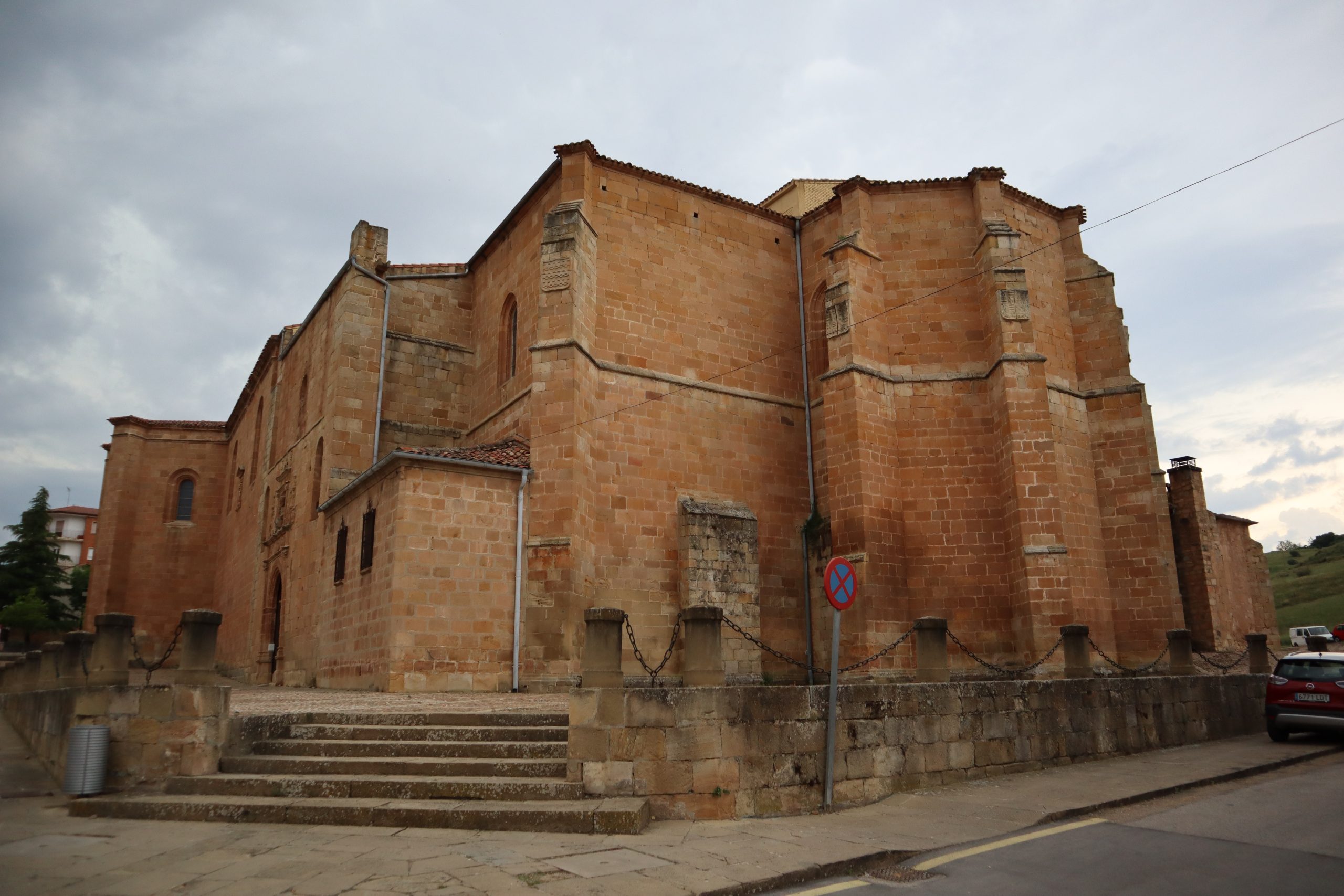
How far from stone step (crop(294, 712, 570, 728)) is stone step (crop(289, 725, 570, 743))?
52 millimetres

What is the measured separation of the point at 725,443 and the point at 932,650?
363 inches

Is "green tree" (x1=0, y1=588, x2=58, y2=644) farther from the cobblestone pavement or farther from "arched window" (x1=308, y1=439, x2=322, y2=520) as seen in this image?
the cobblestone pavement

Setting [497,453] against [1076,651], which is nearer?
[1076,651]

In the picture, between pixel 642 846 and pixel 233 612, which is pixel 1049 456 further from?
pixel 233 612

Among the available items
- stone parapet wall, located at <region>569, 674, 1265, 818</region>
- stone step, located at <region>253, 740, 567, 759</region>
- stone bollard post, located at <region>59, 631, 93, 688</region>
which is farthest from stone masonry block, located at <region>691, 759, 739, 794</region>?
stone bollard post, located at <region>59, 631, 93, 688</region>

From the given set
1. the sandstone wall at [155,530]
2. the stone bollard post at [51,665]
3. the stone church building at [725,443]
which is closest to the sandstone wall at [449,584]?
the stone church building at [725,443]

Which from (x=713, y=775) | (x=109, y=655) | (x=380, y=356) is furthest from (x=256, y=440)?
(x=713, y=775)

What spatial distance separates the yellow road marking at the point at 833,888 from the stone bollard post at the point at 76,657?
31.3 ft

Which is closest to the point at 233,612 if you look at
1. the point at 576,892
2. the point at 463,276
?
the point at 463,276

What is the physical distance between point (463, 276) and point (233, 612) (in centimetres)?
1446

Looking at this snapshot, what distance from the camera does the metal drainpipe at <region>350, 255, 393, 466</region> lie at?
19453 millimetres

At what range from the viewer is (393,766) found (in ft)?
27.0

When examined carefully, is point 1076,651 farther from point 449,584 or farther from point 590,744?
point 449,584

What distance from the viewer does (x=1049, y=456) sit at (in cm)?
1731
